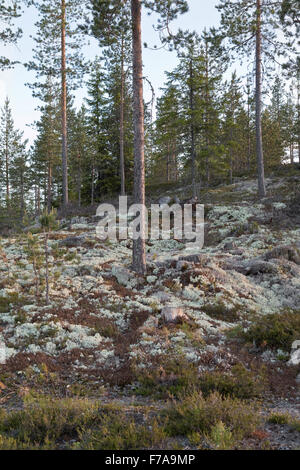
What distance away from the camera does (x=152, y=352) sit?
22.6 ft

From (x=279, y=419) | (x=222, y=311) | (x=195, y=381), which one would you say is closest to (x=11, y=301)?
(x=195, y=381)

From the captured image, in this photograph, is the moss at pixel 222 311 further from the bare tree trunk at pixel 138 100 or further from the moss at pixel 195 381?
the bare tree trunk at pixel 138 100

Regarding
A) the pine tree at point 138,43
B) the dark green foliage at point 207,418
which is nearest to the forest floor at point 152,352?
the dark green foliage at point 207,418

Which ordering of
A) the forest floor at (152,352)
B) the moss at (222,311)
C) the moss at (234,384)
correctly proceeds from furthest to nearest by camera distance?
the moss at (222,311) → the moss at (234,384) → the forest floor at (152,352)

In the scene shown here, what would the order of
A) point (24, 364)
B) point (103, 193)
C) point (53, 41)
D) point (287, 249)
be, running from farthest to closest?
point (103, 193)
point (53, 41)
point (287, 249)
point (24, 364)

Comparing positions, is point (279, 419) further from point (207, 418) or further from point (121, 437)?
point (121, 437)

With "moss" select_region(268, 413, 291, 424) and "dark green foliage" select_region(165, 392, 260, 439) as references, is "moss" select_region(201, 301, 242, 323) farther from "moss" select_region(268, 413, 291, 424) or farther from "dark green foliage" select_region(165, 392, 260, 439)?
"dark green foliage" select_region(165, 392, 260, 439)

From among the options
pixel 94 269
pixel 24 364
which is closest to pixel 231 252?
pixel 94 269

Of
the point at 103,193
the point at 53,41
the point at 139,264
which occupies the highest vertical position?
the point at 53,41

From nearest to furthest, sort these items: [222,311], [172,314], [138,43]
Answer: [172,314], [222,311], [138,43]

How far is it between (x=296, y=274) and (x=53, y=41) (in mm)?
26658

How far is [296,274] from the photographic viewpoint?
1159 cm

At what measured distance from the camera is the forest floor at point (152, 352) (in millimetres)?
4266

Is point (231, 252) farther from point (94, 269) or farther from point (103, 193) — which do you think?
point (103, 193)
